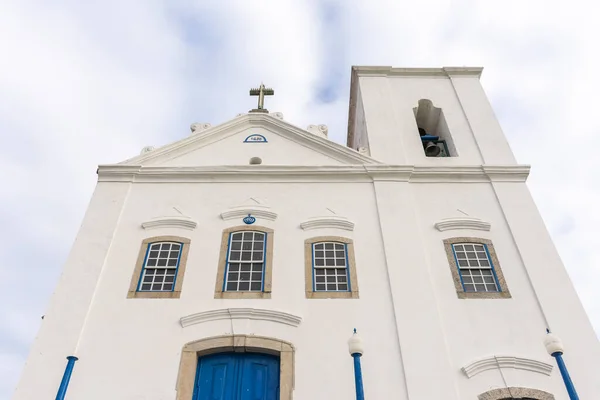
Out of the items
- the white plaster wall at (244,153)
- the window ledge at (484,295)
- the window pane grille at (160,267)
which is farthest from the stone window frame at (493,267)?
the window pane grille at (160,267)

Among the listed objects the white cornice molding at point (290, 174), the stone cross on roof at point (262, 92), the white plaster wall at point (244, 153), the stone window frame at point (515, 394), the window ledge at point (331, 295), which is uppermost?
the stone cross on roof at point (262, 92)

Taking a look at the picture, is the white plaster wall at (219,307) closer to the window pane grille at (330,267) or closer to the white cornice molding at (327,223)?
the white cornice molding at (327,223)

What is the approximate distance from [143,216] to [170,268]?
169cm

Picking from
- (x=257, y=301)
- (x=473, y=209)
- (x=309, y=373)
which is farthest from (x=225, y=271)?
(x=473, y=209)

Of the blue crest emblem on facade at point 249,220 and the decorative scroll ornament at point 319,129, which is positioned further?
the decorative scroll ornament at point 319,129

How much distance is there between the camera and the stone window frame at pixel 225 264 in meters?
10.4

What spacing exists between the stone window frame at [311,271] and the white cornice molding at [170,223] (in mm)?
2556

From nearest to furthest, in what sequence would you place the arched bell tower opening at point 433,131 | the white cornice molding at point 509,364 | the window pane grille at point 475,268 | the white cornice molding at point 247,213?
the white cornice molding at point 509,364, the window pane grille at point 475,268, the white cornice molding at point 247,213, the arched bell tower opening at point 433,131

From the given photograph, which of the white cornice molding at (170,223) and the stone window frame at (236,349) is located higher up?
the white cornice molding at (170,223)

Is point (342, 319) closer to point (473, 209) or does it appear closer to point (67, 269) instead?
point (473, 209)

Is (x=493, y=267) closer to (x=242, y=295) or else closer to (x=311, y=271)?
(x=311, y=271)

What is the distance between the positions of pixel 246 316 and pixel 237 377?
114 centimetres

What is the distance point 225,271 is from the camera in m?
10.9

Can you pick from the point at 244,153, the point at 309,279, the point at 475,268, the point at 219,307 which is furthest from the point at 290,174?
the point at 475,268
